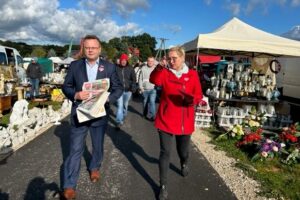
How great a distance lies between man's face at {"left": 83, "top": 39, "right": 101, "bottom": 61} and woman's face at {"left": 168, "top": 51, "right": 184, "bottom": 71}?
3.21 ft

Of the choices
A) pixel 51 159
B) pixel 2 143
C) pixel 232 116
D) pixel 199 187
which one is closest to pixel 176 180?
pixel 199 187

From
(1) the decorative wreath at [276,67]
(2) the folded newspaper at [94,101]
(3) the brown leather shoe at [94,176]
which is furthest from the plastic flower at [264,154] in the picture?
(1) the decorative wreath at [276,67]

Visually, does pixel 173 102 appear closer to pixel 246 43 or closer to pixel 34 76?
pixel 246 43

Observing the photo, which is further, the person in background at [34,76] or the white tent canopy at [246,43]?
the person in background at [34,76]

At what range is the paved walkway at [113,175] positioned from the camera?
4.66 metres

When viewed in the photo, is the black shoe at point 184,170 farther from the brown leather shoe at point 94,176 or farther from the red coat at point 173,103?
the brown leather shoe at point 94,176

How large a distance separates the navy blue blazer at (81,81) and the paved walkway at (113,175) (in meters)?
1.00

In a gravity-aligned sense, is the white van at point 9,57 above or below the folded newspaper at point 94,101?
above

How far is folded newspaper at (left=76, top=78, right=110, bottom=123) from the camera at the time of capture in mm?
4203

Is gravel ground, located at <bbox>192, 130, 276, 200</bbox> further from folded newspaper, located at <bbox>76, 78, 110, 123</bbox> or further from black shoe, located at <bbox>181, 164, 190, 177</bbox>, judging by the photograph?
folded newspaper, located at <bbox>76, 78, 110, 123</bbox>

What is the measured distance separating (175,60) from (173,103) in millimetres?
572

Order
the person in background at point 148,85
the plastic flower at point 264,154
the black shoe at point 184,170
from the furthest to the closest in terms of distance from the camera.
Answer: the person in background at point 148,85 < the plastic flower at point 264,154 < the black shoe at point 184,170

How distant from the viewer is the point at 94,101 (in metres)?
4.29

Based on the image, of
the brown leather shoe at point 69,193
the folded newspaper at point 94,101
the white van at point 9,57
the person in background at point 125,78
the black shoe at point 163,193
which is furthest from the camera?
the white van at point 9,57
